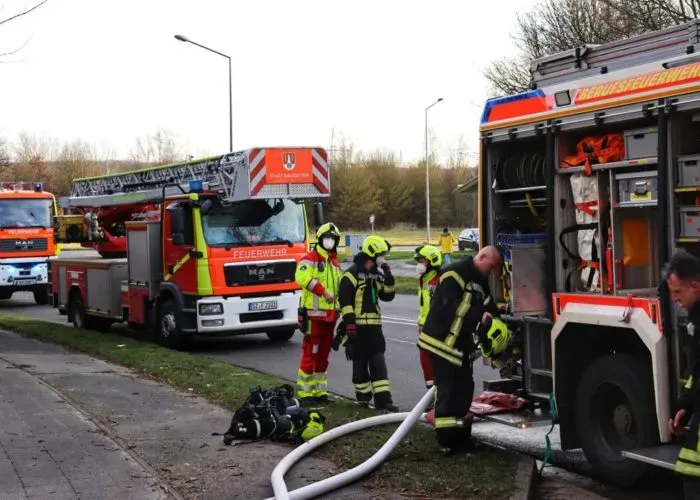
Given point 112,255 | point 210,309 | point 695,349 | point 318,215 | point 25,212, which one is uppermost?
point 25,212

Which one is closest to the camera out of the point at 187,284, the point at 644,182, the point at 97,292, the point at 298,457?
the point at 644,182

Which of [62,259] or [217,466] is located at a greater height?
[62,259]

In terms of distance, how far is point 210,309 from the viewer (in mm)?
13719

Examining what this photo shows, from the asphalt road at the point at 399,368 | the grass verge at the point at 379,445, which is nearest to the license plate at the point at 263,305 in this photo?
the asphalt road at the point at 399,368

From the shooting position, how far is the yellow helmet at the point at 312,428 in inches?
284

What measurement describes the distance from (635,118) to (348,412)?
3.90 m

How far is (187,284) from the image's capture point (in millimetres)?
13906

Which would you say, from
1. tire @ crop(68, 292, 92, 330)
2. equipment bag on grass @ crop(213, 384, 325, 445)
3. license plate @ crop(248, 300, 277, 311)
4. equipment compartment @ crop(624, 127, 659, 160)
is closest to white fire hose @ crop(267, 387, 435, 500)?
equipment bag on grass @ crop(213, 384, 325, 445)

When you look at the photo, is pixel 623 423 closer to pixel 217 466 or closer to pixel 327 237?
pixel 217 466

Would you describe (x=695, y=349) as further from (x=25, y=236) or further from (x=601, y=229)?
(x=25, y=236)

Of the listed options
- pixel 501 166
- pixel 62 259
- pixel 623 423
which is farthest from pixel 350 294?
pixel 62 259

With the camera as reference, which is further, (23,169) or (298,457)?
(23,169)

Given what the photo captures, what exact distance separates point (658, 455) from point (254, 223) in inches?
378

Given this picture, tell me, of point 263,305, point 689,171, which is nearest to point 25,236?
point 263,305
